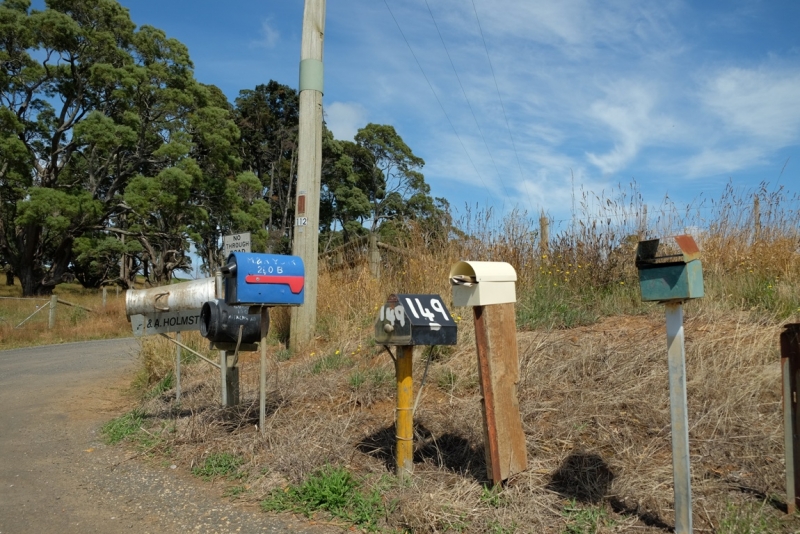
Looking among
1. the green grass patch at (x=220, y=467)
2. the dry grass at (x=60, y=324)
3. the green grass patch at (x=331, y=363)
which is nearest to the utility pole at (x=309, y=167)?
the green grass patch at (x=331, y=363)

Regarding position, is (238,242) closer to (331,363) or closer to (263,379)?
(331,363)

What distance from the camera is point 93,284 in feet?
152

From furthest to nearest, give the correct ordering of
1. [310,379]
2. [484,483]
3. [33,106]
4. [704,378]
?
1. [33,106]
2. [310,379]
3. [704,378]
4. [484,483]

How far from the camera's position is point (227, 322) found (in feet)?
17.2

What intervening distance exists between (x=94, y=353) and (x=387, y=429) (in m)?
10.2

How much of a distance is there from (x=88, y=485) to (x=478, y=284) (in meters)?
3.15

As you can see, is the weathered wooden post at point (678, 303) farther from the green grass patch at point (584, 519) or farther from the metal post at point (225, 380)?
the metal post at point (225, 380)

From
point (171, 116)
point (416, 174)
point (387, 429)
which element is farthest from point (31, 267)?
point (387, 429)

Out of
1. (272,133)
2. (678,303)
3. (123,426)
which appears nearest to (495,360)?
(678,303)

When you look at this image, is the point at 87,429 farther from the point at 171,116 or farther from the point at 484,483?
the point at 171,116

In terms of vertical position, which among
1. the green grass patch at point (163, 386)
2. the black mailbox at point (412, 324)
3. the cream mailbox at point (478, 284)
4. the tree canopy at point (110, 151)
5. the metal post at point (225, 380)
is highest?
the tree canopy at point (110, 151)

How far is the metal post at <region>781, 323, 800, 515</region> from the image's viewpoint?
10.9ft

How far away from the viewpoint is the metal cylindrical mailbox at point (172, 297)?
19.2 ft

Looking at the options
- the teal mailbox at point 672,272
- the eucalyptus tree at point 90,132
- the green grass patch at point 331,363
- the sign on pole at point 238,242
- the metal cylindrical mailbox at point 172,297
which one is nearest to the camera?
the teal mailbox at point 672,272
